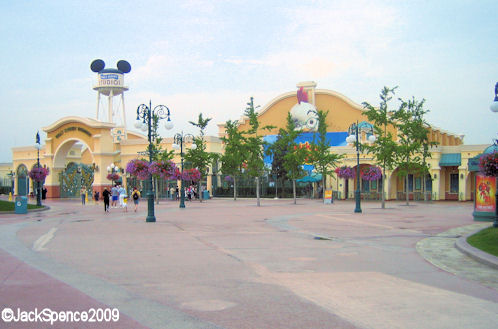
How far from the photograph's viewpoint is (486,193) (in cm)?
2181

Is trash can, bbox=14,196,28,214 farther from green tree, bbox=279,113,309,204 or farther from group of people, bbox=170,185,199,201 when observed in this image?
group of people, bbox=170,185,199,201

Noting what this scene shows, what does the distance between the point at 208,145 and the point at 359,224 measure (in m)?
35.8

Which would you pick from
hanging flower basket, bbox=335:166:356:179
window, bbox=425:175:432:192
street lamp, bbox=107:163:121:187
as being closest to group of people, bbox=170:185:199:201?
street lamp, bbox=107:163:121:187

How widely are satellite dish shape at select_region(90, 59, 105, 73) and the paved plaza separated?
5628 cm

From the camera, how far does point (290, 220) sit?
23406mm

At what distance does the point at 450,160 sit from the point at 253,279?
122 feet

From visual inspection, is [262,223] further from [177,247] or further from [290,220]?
[177,247]

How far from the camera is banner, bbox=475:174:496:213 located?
853 inches

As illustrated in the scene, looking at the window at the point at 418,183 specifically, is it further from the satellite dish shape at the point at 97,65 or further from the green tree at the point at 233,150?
the satellite dish shape at the point at 97,65

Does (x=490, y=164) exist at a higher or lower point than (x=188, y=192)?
higher

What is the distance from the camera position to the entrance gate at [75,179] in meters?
56.1

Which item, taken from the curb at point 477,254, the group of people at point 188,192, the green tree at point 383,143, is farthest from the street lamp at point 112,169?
the curb at point 477,254

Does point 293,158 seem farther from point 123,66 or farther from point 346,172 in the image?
point 123,66

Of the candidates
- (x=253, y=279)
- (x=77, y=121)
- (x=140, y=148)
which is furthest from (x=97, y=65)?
(x=253, y=279)
